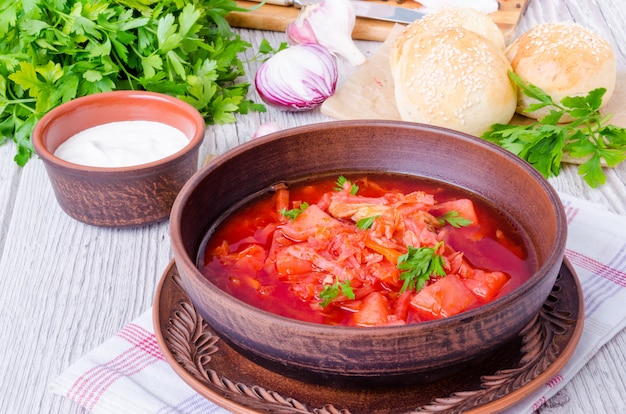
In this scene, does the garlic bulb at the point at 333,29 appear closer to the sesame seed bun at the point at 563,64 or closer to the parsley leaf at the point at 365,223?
the sesame seed bun at the point at 563,64

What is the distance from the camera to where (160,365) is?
7.15ft

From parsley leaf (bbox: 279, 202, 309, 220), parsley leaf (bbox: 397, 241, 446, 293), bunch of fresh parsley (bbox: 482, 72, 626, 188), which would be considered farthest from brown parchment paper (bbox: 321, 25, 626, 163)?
parsley leaf (bbox: 397, 241, 446, 293)

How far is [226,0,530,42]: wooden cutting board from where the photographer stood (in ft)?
15.4

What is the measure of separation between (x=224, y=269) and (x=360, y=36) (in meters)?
2.98

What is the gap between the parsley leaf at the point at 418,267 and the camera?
197cm

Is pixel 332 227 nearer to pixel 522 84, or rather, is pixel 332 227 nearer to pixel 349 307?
pixel 349 307

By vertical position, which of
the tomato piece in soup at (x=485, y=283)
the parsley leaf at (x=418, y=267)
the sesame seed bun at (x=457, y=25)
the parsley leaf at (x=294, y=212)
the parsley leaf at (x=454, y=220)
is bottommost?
the sesame seed bun at (x=457, y=25)

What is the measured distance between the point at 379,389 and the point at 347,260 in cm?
40

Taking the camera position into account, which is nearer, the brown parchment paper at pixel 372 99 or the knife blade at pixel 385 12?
the brown parchment paper at pixel 372 99

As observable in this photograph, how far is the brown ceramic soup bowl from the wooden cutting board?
2395 mm

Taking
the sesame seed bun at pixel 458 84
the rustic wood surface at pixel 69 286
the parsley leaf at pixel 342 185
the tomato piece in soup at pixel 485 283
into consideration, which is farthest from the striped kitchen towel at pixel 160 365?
the sesame seed bun at pixel 458 84

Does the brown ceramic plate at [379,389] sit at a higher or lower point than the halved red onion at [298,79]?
higher

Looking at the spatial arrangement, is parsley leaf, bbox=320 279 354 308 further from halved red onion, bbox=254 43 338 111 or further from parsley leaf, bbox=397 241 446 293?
halved red onion, bbox=254 43 338 111

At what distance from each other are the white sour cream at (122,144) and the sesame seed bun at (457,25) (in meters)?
1.36
